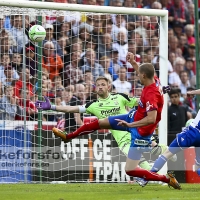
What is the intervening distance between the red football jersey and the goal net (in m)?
2.38

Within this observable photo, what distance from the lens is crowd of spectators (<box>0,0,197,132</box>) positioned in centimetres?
1448

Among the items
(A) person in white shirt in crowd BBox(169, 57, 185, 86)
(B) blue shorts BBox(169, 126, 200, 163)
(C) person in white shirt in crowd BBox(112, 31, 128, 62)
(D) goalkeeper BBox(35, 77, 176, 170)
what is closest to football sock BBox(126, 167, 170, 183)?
(B) blue shorts BBox(169, 126, 200, 163)

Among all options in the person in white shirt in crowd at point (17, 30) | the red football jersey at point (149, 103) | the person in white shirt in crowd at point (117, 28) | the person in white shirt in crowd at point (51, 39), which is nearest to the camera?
the red football jersey at point (149, 103)

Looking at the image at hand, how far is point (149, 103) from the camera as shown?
10.3 metres

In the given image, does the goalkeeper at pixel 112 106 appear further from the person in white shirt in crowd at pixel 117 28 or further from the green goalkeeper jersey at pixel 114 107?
the person in white shirt in crowd at pixel 117 28

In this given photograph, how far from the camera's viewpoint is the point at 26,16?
14.4 m

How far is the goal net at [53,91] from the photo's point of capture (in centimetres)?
1398

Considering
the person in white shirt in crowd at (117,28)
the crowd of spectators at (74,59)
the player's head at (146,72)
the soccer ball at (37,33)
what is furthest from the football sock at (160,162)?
the person in white shirt in crowd at (117,28)

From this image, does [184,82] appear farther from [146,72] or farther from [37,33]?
[146,72]

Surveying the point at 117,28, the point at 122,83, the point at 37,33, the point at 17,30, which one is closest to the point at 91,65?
the point at 122,83

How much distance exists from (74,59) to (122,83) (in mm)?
1396

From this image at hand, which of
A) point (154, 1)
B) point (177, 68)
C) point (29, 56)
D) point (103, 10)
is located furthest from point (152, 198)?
point (154, 1)

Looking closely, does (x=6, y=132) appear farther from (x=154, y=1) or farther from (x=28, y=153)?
(x=154, y=1)

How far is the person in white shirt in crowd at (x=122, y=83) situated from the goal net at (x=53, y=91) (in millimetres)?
35
